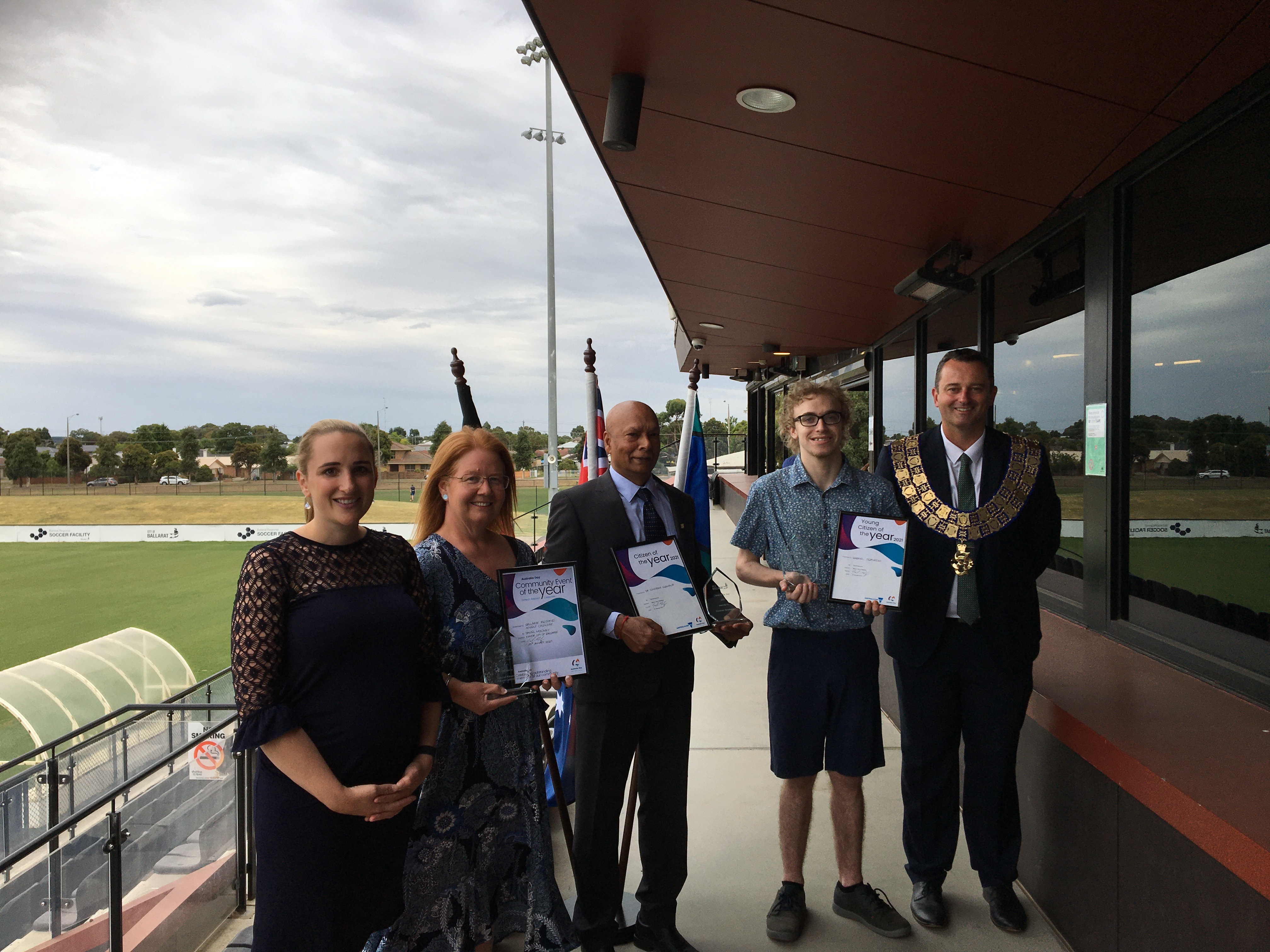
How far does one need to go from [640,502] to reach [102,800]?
5.95 feet

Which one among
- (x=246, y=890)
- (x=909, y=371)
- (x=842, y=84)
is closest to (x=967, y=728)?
(x=842, y=84)

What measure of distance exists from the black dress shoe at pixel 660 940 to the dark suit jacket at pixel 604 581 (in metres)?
0.71

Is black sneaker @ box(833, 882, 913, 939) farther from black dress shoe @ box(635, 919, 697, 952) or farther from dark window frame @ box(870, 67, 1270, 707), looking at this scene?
dark window frame @ box(870, 67, 1270, 707)

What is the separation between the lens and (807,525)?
2227mm

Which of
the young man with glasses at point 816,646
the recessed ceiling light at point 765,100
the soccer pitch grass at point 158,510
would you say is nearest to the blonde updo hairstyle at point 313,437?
the young man with glasses at point 816,646

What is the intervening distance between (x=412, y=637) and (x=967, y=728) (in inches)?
65.5

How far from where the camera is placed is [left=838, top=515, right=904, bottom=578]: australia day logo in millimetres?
2059

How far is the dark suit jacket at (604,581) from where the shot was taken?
203 cm

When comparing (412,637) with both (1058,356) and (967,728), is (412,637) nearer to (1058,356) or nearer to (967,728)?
(967,728)

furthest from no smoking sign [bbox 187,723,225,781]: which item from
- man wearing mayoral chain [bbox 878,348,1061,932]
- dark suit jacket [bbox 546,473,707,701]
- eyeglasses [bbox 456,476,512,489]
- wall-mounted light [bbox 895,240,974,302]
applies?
wall-mounted light [bbox 895,240,974,302]

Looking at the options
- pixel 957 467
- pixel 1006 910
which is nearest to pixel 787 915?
pixel 1006 910

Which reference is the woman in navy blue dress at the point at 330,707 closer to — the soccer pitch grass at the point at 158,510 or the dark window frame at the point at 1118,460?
the dark window frame at the point at 1118,460

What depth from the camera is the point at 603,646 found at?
2029mm

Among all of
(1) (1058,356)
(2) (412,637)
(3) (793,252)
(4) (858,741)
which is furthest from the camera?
(3) (793,252)
